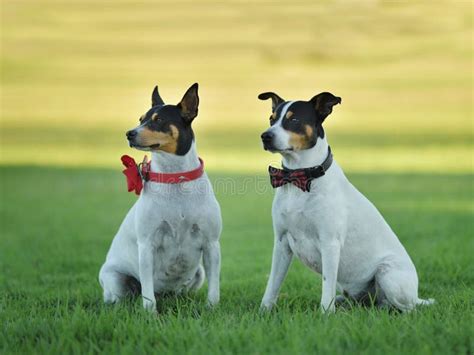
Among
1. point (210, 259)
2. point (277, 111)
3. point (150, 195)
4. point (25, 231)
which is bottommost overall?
point (25, 231)

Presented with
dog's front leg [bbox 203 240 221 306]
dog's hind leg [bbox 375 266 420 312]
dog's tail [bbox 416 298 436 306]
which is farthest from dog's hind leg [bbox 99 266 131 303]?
dog's tail [bbox 416 298 436 306]

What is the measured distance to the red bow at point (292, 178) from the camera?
635cm

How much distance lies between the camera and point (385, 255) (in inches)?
265

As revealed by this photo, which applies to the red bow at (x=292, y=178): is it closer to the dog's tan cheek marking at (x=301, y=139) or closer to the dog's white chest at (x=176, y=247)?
the dog's tan cheek marking at (x=301, y=139)

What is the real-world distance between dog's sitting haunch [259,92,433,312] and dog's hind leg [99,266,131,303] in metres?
1.43

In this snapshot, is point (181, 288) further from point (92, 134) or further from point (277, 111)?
point (92, 134)

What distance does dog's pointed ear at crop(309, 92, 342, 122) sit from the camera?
249 inches

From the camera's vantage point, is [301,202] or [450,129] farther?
[450,129]

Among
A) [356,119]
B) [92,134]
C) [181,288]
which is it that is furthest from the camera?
[356,119]

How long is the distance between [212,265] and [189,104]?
4.77ft

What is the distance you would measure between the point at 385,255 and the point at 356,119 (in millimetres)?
29020

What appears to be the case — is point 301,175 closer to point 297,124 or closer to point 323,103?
point 297,124

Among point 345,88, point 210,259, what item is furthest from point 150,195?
point 345,88

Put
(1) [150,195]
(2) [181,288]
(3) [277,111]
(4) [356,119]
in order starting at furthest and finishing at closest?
(4) [356,119], (2) [181,288], (1) [150,195], (3) [277,111]
